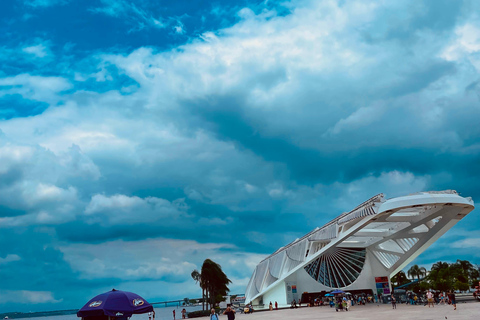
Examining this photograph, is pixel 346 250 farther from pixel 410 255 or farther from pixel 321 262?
pixel 410 255

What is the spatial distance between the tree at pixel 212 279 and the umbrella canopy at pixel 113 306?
184ft

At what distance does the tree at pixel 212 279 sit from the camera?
219 ft

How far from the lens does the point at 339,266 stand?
2511 inches

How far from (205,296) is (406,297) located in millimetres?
33717

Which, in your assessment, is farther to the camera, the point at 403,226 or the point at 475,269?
the point at 475,269

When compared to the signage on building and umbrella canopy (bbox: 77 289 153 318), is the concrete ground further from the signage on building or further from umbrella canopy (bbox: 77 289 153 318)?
the signage on building

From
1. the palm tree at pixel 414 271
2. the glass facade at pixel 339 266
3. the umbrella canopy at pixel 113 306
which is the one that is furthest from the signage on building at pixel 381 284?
the palm tree at pixel 414 271

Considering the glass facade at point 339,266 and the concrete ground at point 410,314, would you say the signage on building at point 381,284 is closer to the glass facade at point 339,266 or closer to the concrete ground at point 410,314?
the glass facade at point 339,266

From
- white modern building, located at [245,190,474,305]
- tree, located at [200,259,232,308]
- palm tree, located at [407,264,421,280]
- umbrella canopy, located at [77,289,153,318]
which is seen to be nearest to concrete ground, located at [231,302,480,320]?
white modern building, located at [245,190,474,305]

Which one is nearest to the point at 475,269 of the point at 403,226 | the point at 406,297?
the point at 403,226

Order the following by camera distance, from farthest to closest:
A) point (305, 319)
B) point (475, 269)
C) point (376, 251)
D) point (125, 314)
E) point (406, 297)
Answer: point (475, 269)
point (376, 251)
point (406, 297)
point (305, 319)
point (125, 314)

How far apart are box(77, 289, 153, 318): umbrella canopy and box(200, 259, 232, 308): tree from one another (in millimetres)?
55965

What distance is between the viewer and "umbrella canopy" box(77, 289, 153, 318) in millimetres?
11532

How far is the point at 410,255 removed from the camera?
56.0 m
